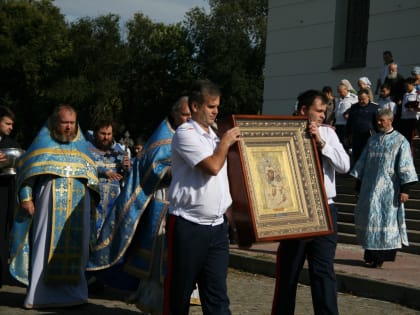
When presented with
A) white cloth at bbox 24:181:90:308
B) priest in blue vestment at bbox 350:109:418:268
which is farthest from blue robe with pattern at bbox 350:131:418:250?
white cloth at bbox 24:181:90:308

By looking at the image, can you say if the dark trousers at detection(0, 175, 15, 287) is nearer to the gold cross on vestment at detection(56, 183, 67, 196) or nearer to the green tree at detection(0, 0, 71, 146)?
the gold cross on vestment at detection(56, 183, 67, 196)

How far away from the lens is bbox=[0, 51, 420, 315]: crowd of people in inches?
217

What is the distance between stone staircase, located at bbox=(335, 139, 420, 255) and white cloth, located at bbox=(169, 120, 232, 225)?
7335 mm

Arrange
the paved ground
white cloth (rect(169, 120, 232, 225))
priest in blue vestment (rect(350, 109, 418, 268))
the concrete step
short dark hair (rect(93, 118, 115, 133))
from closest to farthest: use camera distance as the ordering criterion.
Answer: white cloth (rect(169, 120, 232, 225)), the paved ground, short dark hair (rect(93, 118, 115, 133)), priest in blue vestment (rect(350, 109, 418, 268)), the concrete step

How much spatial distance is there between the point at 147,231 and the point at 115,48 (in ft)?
119

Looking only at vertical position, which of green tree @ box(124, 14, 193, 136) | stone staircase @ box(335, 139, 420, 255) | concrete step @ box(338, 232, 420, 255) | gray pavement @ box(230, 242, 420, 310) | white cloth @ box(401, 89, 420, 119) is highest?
green tree @ box(124, 14, 193, 136)

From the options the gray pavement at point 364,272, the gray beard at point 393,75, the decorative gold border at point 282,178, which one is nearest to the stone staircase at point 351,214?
the gray pavement at point 364,272

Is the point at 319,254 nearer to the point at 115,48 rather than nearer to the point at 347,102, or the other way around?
the point at 347,102

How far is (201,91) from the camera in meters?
5.50

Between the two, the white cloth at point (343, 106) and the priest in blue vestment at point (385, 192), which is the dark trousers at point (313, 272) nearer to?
the priest in blue vestment at point (385, 192)

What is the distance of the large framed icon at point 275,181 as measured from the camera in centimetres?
544

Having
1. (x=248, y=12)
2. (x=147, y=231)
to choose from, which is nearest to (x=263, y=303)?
(x=147, y=231)

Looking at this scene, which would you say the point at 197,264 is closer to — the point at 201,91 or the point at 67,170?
the point at 201,91

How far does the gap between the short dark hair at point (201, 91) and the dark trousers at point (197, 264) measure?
761mm
